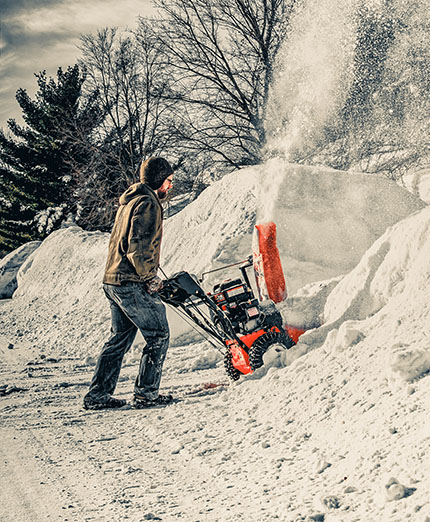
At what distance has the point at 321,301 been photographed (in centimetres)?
578

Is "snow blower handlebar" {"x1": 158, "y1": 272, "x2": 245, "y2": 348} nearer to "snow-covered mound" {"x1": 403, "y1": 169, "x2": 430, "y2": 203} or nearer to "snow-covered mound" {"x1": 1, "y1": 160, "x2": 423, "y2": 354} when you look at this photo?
"snow-covered mound" {"x1": 1, "y1": 160, "x2": 423, "y2": 354}

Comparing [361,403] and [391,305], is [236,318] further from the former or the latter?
[361,403]

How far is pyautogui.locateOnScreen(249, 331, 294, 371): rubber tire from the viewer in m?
4.30

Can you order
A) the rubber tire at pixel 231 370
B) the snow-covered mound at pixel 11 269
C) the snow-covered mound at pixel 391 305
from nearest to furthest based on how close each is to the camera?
the snow-covered mound at pixel 391 305, the rubber tire at pixel 231 370, the snow-covered mound at pixel 11 269

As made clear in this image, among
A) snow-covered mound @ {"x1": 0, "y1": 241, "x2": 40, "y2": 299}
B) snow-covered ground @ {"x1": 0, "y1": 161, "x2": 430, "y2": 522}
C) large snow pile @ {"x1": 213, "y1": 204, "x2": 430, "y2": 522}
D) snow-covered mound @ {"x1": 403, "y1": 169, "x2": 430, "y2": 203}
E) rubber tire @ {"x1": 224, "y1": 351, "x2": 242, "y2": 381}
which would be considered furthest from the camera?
snow-covered mound @ {"x1": 0, "y1": 241, "x2": 40, "y2": 299}

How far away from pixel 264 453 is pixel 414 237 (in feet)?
7.56

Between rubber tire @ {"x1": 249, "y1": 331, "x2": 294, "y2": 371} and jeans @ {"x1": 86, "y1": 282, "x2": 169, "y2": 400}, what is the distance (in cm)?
72

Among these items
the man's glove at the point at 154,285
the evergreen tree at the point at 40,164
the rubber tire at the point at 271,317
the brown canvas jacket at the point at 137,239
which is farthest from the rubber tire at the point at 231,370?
the evergreen tree at the point at 40,164

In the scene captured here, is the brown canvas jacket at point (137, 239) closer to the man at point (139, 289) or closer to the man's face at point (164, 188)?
the man at point (139, 289)

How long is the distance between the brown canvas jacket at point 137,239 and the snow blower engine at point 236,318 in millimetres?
263

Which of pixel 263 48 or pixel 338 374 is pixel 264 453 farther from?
pixel 263 48

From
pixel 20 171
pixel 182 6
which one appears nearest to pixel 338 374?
pixel 182 6

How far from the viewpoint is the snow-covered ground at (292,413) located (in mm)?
2394

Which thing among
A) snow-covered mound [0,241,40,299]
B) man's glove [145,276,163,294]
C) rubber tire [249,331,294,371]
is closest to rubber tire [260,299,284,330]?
rubber tire [249,331,294,371]
